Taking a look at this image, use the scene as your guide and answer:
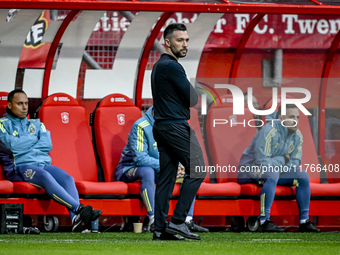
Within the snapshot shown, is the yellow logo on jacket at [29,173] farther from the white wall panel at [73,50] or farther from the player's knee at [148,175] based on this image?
the white wall panel at [73,50]

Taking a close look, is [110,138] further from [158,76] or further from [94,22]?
[158,76]

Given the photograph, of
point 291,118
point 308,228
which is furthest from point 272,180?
point 291,118

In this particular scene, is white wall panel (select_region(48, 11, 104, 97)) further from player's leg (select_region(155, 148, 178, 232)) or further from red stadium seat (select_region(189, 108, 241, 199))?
player's leg (select_region(155, 148, 178, 232))

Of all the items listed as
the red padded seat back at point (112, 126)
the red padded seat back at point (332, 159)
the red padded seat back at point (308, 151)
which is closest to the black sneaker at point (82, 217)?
the red padded seat back at point (112, 126)

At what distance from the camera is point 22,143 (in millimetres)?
5332

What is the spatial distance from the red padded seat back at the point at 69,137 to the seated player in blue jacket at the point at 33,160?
29cm

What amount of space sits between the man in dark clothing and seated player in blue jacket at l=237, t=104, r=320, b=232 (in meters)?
1.64

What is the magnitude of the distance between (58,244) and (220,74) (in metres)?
3.45

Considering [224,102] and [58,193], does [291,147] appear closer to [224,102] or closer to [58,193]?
[224,102]

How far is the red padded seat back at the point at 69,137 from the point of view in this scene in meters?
5.76

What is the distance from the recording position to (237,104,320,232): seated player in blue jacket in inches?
219

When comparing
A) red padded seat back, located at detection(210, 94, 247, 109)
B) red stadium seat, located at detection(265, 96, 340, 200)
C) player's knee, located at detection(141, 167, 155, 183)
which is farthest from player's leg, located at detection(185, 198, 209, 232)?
red stadium seat, located at detection(265, 96, 340, 200)

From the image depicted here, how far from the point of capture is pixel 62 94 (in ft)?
19.3

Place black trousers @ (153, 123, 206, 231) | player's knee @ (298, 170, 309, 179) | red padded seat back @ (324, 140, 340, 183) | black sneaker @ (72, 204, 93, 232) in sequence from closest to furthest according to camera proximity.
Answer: black trousers @ (153, 123, 206, 231), black sneaker @ (72, 204, 93, 232), player's knee @ (298, 170, 309, 179), red padded seat back @ (324, 140, 340, 183)
